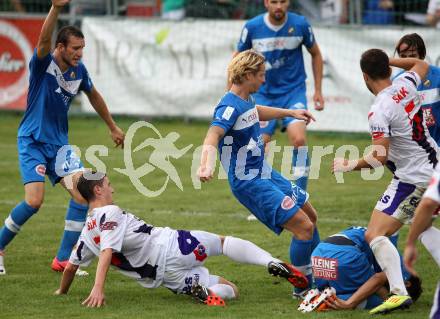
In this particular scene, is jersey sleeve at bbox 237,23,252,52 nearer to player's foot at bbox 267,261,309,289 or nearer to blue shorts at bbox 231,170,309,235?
blue shorts at bbox 231,170,309,235

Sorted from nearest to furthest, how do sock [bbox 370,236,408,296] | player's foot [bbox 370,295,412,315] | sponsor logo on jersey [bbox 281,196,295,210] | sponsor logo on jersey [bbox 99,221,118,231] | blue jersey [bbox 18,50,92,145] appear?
player's foot [bbox 370,295,412,315] < sock [bbox 370,236,408,296] < sponsor logo on jersey [bbox 99,221,118,231] < sponsor logo on jersey [bbox 281,196,295,210] < blue jersey [bbox 18,50,92,145]

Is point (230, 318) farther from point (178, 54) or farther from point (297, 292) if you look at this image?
point (178, 54)

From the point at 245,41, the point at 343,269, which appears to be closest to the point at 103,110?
the point at 245,41

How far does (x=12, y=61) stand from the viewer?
1755cm

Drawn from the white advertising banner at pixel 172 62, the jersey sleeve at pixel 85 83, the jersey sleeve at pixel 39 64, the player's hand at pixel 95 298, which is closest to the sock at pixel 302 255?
the player's hand at pixel 95 298

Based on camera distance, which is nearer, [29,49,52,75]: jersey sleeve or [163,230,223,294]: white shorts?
[163,230,223,294]: white shorts

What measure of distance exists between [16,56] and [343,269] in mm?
11838

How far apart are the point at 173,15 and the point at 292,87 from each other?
7505 millimetres

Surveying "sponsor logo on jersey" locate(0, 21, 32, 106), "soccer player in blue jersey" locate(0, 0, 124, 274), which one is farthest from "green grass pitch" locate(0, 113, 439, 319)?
"sponsor logo on jersey" locate(0, 21, 32, 106)

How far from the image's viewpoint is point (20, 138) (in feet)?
27.6

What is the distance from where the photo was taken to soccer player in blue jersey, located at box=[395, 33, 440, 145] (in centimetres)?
822

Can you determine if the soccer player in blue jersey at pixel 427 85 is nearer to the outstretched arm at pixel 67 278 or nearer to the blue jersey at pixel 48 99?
the blue jersey at pixel 48 99

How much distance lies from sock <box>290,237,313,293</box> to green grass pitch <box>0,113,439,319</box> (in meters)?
0.23

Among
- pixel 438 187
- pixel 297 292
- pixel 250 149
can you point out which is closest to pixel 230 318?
pixel 297 292
